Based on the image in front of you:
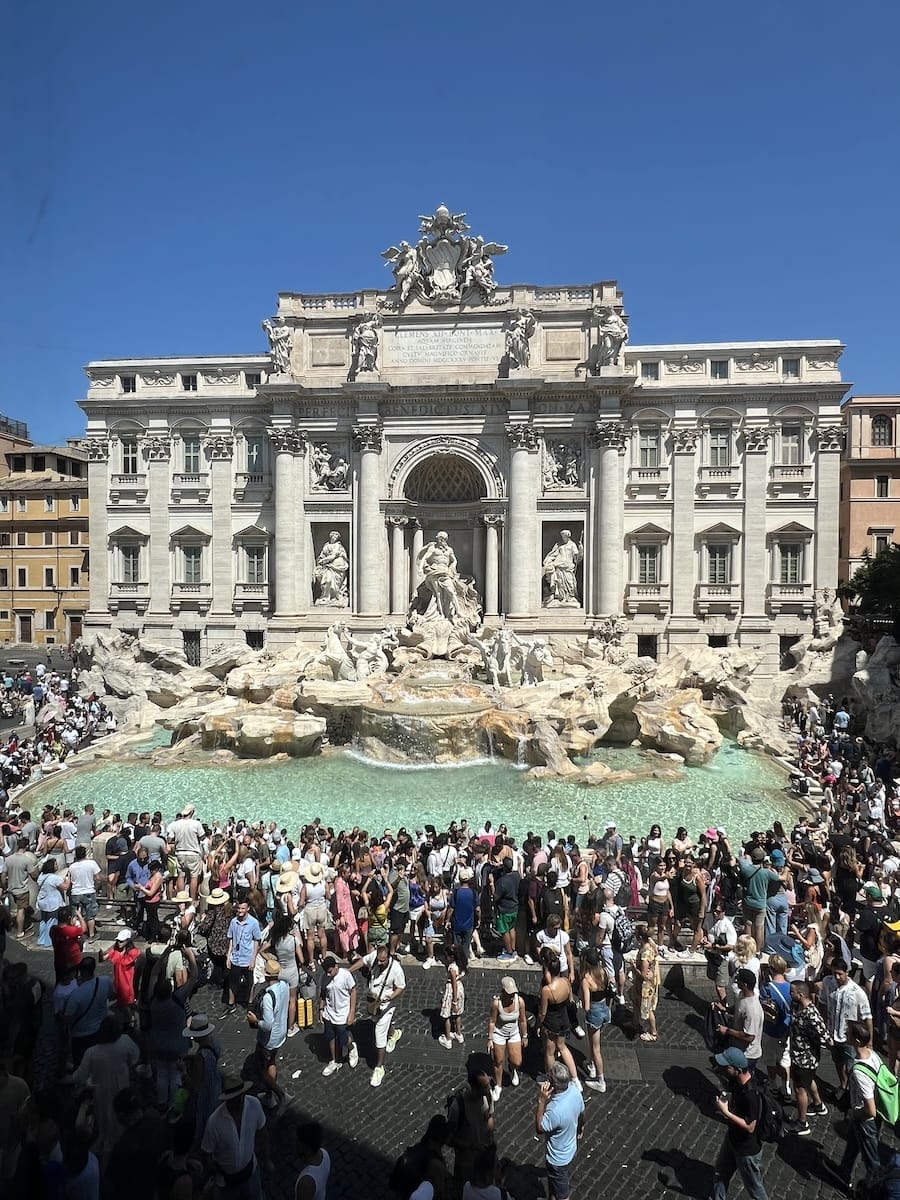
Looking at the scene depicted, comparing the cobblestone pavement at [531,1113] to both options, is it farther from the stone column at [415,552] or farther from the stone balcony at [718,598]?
the stone column at [415,552]

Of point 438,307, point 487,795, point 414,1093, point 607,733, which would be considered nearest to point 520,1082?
point 414,1093

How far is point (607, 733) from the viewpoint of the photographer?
2123 centimetres

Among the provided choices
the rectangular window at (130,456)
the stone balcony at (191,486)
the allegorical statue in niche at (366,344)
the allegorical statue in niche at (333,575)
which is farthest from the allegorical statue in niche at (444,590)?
the rectangular window at (130,456)

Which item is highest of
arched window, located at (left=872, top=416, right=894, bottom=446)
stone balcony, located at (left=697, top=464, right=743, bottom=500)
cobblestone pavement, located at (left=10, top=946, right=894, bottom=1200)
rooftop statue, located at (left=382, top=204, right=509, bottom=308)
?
rooftop statue, located at (left=382, top=204, right=509, bottom=308)

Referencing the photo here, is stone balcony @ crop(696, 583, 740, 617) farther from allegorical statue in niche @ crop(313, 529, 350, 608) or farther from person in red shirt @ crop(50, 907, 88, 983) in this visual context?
person in red shirt @ crop(50, 907, 88, 983)

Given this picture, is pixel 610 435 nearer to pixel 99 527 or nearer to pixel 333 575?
pixel 333 575

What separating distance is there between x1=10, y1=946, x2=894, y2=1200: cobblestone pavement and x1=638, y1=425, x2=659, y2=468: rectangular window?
25.2 metres

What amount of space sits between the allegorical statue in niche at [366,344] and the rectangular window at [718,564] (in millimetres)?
16527

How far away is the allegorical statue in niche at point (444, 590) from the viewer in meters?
29.2

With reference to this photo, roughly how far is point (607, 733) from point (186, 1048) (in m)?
16.5

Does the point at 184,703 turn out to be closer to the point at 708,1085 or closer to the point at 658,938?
the point at 658,938

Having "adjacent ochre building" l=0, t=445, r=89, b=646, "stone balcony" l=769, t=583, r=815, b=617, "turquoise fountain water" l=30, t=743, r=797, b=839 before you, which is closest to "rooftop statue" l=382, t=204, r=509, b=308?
"stone balcony" l=769, t=583, r=815, b=617

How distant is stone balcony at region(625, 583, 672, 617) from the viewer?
1207 inches

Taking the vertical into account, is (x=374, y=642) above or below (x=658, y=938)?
above
